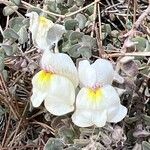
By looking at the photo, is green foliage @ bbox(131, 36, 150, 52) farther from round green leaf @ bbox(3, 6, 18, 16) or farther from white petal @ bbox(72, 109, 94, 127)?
round green leaf @ bbox(3, 6, 18, 16)

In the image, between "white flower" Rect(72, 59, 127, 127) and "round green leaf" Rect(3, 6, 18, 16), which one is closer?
"white flower" Rect(72, 59, 127, 127)

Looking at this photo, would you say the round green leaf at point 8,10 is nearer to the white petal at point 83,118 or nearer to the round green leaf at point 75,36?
the round green leaf at point 75,36

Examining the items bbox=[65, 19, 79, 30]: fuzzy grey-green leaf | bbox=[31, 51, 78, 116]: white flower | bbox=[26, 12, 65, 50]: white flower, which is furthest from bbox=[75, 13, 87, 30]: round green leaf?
bbox=[31, 51, 78, 116]: white flower

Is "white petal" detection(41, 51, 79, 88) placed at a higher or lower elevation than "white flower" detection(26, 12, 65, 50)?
lower

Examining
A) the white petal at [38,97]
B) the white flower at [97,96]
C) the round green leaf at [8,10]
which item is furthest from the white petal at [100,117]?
the round green leaf at [8,10]

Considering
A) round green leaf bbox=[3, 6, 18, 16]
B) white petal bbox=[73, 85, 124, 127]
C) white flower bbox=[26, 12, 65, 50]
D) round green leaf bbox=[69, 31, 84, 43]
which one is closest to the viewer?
white petal bbox=[73, 85, 124, 127]

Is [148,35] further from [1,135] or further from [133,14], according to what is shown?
[1,135]

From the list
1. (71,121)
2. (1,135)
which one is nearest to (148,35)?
(71,121)
